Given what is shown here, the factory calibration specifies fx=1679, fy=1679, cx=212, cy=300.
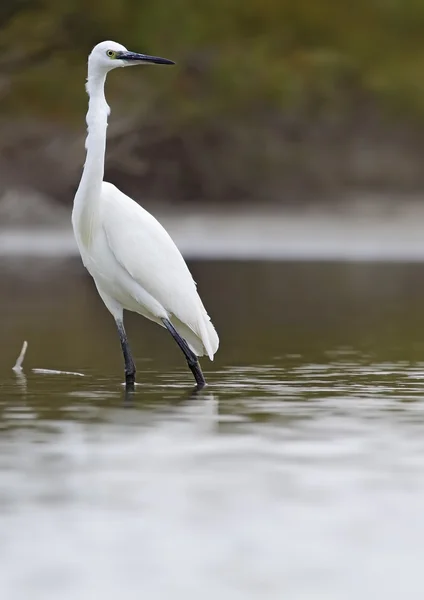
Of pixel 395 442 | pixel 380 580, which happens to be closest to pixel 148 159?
pixel 395 442

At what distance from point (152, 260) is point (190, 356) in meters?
0.55

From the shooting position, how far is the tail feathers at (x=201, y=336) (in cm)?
888

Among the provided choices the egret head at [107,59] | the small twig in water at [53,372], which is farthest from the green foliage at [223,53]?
the egret head at [107,59]

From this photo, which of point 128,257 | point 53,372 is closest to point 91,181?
point 128,257

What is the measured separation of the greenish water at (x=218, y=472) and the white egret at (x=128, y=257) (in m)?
0.35

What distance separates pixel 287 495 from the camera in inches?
215

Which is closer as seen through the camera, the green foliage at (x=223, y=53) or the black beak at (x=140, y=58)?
the black beak at (x=140, y=58)

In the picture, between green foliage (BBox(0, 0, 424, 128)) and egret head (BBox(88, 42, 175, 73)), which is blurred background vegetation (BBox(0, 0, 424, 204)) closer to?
green foliage (BBox(0, 0, 424, 128))

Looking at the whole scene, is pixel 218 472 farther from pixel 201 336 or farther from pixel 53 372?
pixel 53 372

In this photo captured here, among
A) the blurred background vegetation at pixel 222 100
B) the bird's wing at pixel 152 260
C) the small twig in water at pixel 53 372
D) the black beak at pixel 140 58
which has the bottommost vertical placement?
the small twig in water at pixel 53 372

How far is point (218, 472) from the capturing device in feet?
19.5

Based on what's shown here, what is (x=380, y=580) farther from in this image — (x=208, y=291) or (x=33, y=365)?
(x=208, y=291)

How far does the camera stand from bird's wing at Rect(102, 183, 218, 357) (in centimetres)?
880

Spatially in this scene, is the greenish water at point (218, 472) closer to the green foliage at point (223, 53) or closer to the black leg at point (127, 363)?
the black leg at point (127, 363)
